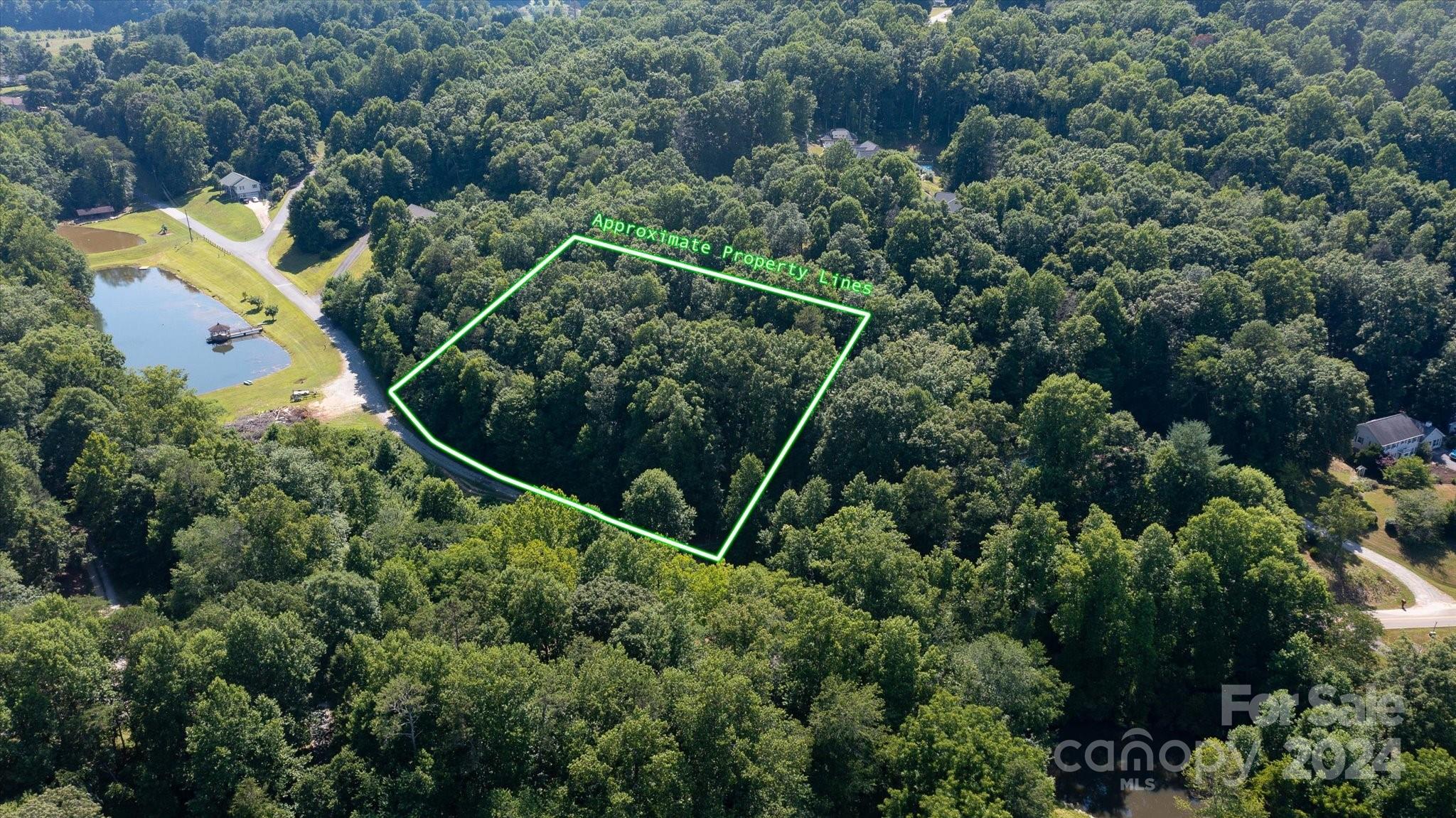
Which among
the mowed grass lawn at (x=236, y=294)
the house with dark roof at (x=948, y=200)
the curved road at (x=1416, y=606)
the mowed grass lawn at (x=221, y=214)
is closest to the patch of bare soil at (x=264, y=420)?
the mowed grass lawn at (x=236, y=294)

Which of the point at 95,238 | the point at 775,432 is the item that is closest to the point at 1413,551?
the point at 775,432

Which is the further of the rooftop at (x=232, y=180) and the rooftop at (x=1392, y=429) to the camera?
the rooftop at (x=232, y=180)

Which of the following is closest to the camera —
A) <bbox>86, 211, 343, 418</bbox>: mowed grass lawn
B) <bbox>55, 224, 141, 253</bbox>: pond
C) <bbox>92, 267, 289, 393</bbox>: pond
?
<bbox>86, 211, 343, 418</bbox>: mowed grass lawn

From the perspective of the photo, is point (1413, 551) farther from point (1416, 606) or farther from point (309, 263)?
point (309, 263)

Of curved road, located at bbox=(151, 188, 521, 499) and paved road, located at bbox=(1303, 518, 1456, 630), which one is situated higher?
paved road, located at bbox=(1303, 518, 1456, 630)
